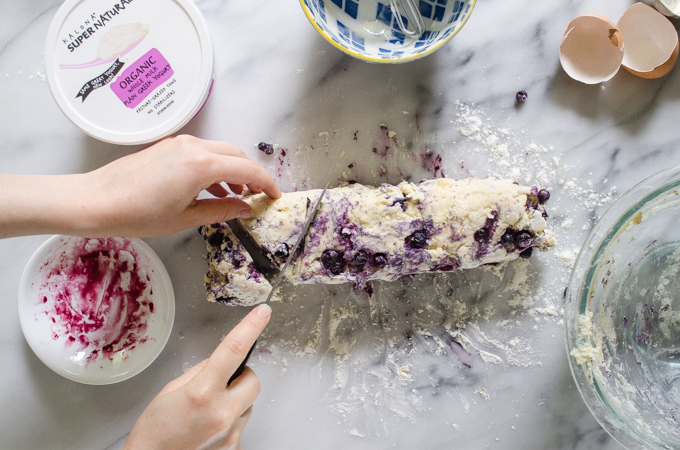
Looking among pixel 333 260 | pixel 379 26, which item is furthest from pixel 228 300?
pixel 379 26

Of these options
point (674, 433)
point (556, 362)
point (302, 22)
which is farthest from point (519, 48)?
point (674, 433)

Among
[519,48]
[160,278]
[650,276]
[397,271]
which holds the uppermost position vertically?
[519,48]

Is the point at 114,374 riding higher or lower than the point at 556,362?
lower

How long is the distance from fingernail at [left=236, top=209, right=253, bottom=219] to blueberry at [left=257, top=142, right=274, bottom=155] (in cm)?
38

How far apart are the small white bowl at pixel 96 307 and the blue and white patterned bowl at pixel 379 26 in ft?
3.83

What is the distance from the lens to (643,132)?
1.96m

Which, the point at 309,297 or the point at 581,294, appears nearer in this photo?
the point at 581,294

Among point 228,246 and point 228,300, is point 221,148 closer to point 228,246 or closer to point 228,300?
point 228,246

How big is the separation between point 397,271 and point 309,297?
1.56 feet

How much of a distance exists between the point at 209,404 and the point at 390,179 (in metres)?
1.15

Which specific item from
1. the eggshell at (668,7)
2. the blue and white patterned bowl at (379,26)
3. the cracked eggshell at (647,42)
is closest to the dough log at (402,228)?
the blue and white patterned bowl at (379,26)

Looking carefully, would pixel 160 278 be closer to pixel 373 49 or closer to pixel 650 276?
pixel 373 49

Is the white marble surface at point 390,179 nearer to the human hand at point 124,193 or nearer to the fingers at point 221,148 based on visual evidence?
the fingers at point 221,148

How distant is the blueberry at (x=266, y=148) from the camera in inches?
76.5
